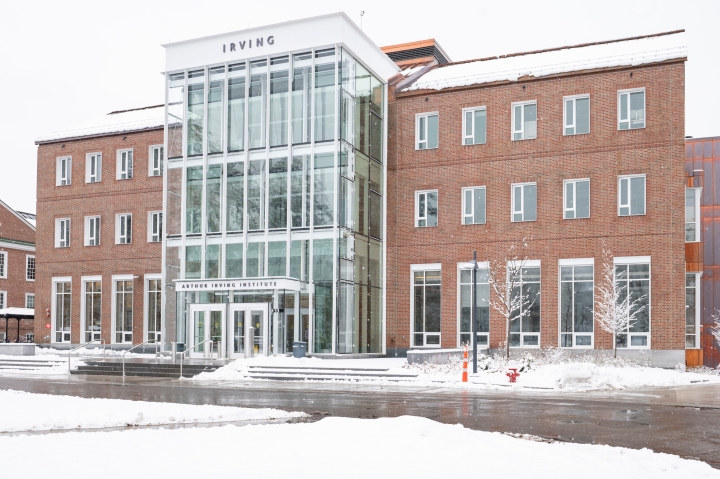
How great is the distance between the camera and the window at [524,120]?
Result: 3575 cm

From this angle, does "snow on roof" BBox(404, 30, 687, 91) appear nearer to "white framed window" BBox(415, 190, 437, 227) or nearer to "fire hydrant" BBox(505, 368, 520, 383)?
"white framed window" BBox(415, 190, 437, 227)

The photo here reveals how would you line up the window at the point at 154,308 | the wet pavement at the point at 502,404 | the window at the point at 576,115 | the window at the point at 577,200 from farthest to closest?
the window at the point at 154,308 → the window at the point at 576,115 → the window at the point at 577,200 → the wet pavement at the point at 502,404

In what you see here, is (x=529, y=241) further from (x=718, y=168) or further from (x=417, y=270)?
(x=718, y=168)

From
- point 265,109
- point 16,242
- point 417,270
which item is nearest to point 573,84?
point 417,270

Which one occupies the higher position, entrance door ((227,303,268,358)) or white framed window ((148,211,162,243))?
white framed window ((148,211,162,243))

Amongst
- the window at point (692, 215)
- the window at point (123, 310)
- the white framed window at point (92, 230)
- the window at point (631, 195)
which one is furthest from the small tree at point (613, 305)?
the white framed window at point (92, 230)

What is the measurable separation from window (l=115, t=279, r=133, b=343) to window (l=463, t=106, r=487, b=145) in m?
20.6

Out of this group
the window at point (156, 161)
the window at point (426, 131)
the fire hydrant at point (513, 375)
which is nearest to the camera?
the fire hydrant at point (513, 375)

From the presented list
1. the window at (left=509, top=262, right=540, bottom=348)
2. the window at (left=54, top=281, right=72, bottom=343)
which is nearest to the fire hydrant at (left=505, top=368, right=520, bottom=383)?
the window at (left=509, top=262, right=540, bottom=348)

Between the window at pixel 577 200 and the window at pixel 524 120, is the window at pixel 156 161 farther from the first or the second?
the window at pixel 577 200

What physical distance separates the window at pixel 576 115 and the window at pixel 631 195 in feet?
9.31

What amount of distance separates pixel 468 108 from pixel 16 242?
1606 inches

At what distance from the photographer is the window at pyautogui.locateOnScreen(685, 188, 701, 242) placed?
35562 mm

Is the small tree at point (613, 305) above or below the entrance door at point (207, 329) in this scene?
above
